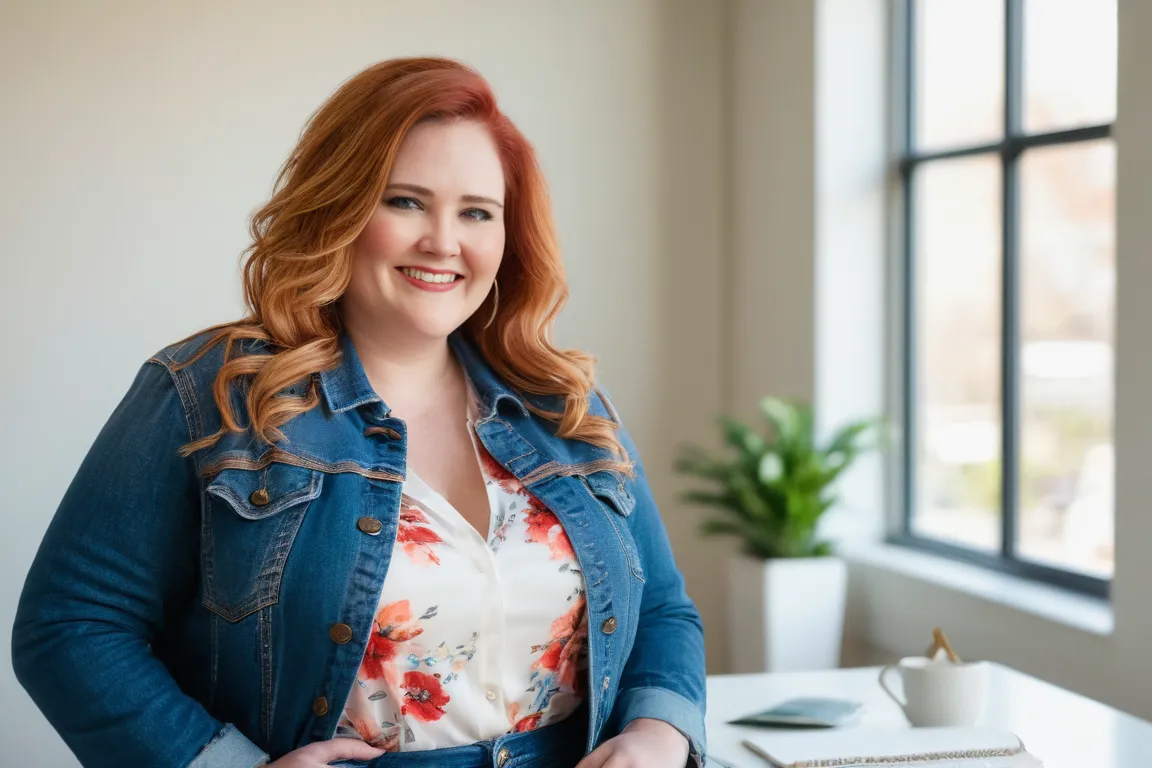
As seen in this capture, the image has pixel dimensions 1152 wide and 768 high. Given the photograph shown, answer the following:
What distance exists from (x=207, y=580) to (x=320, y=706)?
0.68 feet

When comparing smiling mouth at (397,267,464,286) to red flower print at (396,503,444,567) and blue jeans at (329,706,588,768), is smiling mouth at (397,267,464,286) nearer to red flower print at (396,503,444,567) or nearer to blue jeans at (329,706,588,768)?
red flower print at (396,503,444,567)

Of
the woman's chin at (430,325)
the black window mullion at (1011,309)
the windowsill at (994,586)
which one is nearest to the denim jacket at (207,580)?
the woman's chin at (430,325)

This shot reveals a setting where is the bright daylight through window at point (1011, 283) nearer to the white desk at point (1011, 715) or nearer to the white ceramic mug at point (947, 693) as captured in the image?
the white desk at point (1011, 715)

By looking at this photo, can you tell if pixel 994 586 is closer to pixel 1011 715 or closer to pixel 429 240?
pixel 1011 715

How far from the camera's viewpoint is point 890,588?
3.51 metres

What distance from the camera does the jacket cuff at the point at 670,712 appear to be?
1.57 m

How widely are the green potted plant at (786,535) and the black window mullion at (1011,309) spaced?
1.32ft

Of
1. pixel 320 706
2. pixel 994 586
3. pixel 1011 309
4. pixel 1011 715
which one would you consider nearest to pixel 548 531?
pixel 320 706

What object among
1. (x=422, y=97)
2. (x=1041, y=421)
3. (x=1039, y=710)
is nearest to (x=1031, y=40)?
(x=1041, y=421)

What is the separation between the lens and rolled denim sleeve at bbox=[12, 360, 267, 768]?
52.9 inches

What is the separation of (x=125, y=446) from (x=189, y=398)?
98 mm

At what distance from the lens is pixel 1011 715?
183cm

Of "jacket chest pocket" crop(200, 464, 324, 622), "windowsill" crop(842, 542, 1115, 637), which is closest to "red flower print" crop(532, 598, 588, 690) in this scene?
"jacket chest pocket" crop(200, 464, 324, 622)

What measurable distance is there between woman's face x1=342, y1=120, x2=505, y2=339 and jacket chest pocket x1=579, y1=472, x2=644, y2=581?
306 mm
